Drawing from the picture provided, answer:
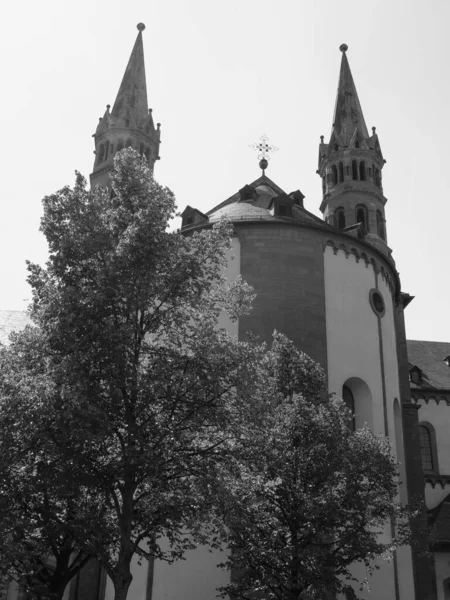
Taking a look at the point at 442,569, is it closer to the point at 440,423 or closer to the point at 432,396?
the point at 440,423

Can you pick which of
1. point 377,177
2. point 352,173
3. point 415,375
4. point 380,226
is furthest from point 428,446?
point 352,173

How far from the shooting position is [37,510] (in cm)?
1298

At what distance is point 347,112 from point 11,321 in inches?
987

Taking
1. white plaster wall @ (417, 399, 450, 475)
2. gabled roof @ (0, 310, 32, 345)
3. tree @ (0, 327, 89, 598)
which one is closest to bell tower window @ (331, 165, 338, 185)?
white plaster wall @ (417, 399, 450, 475)

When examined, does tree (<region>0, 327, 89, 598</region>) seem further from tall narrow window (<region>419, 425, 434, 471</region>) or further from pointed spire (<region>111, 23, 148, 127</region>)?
pointed spire (<region>111, 23, 148, 127</region>)

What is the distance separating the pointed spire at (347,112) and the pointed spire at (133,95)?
12.7m

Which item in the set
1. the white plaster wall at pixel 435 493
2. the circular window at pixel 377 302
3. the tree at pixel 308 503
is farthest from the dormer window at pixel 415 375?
the tree at pixel 308 503

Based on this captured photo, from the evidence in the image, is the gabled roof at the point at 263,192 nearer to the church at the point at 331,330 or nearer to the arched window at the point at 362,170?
the church at the point at 331,330

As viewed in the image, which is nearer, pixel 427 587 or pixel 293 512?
pixel 293 512

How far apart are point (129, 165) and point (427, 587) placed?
21.5 metres

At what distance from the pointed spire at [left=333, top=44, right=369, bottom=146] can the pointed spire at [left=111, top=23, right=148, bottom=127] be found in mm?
12706

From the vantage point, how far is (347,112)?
44.4 m

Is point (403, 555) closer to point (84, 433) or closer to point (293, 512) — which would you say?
point (293, 512)

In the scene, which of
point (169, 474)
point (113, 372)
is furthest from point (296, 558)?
point (113, 372)
